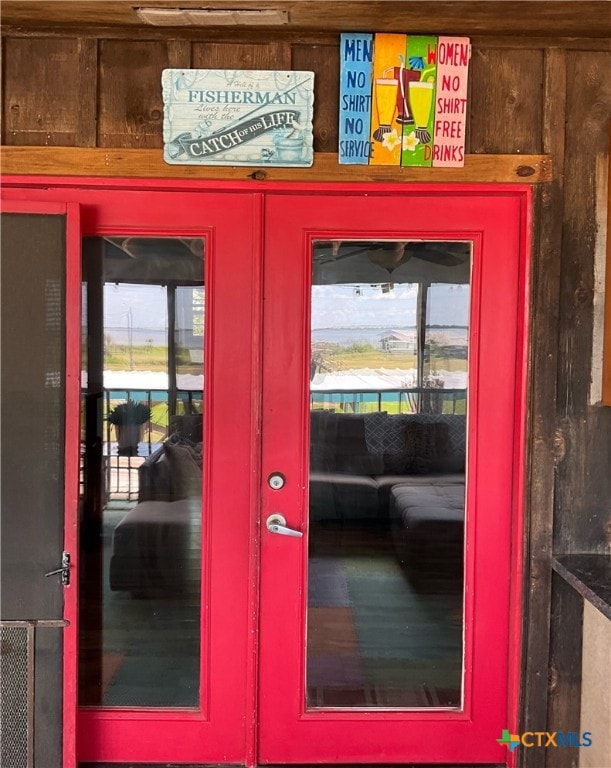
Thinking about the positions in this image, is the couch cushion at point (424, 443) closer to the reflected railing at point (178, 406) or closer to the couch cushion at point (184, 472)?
the reflected railing at point (178, 406)

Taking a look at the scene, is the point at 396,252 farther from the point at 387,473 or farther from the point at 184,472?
the point at 184,472

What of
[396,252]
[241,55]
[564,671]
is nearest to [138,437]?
[396,252]

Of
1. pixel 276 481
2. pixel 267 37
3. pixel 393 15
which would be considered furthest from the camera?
pixel 276 481

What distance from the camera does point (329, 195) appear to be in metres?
2.22

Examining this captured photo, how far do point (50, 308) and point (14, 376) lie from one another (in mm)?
262

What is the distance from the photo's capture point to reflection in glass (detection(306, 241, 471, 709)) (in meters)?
2.28

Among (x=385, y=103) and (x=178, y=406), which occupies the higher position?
(x=385, y=103)

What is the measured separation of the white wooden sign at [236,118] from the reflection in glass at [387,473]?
0.40m

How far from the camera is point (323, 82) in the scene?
217 centimetres

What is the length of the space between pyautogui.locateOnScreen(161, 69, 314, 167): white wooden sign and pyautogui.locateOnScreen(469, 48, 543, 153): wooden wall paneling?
59 centimetres

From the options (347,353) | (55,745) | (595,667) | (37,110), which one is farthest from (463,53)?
(55,745)

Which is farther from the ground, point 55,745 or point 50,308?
point 50,308

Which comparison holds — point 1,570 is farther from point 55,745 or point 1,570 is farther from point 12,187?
point 12,187

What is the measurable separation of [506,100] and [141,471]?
1.86 metres
